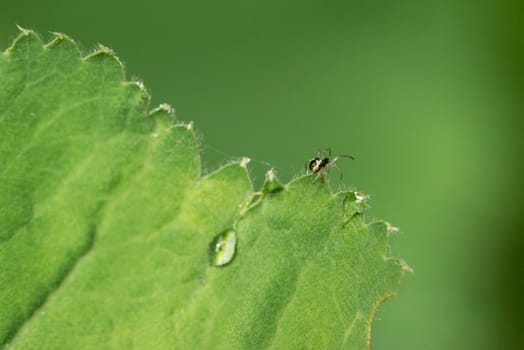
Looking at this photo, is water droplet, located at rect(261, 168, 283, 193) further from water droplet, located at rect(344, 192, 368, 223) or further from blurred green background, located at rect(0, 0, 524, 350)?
blurred green background, located at rect(0, 0, 524, 350)

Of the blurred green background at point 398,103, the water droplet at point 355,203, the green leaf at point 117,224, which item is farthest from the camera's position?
the blurred green background at point 398,103

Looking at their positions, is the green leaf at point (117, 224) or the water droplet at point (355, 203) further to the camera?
the water droplet at point (355, 203)

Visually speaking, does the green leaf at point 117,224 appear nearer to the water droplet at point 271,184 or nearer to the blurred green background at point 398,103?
the water droplet at point 271,184

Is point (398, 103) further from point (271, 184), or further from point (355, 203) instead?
point (271, 184)

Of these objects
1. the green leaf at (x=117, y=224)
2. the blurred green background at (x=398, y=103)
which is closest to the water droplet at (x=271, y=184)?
the green leaf at (x=117, y=224)

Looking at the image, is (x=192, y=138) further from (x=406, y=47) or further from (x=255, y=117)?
(x=406, y=47)

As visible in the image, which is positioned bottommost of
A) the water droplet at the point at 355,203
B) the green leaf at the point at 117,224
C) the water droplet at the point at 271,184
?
the green leaf at the point at 117,224

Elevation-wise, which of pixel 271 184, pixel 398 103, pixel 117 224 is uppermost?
pixel 398 103

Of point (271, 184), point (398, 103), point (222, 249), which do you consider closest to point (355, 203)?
point (271, 184)
